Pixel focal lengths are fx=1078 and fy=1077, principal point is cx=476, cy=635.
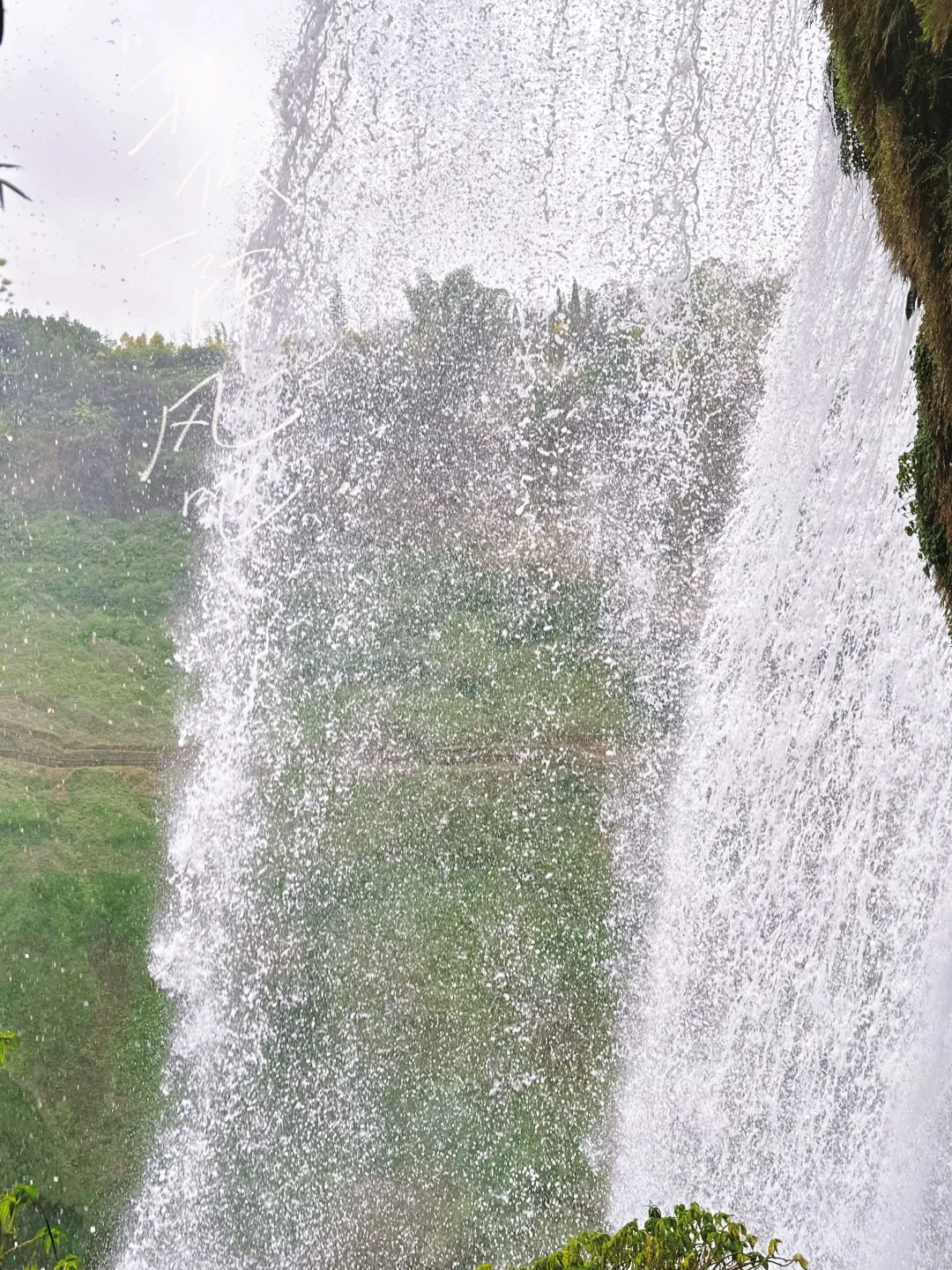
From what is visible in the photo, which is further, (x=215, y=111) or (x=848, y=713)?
(x=215, y=111)

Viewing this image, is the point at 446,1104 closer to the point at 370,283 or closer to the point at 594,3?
the point at 370,283

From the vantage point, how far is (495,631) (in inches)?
287

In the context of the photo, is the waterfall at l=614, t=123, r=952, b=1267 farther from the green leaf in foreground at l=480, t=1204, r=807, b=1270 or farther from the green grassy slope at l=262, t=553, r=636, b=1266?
the green leaf in foreground at l=480, t=1204, r=807, b=1270

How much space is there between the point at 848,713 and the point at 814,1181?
1.72 meters

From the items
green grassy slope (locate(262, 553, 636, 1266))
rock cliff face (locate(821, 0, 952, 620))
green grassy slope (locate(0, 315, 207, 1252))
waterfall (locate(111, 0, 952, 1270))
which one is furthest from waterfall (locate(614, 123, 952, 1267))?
green grassy slope (locate(0, 315, 207, 1252))

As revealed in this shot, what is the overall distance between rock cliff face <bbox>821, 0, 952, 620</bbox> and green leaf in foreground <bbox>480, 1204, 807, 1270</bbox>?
0.92 metres

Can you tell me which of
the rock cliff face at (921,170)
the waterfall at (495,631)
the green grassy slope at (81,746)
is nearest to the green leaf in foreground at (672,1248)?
the rock cliff face at (921,170)

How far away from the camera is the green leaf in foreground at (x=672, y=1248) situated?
144cm

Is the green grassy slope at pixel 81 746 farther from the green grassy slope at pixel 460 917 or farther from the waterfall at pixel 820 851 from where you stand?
the waterfall at pixel 820 851

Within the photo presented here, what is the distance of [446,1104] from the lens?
6.13 meters

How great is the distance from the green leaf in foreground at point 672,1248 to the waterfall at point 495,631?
2.86m

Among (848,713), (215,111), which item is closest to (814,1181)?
(848,713)

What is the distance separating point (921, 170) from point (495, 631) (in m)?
5.88

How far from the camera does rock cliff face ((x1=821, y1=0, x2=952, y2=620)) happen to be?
4.66ft
